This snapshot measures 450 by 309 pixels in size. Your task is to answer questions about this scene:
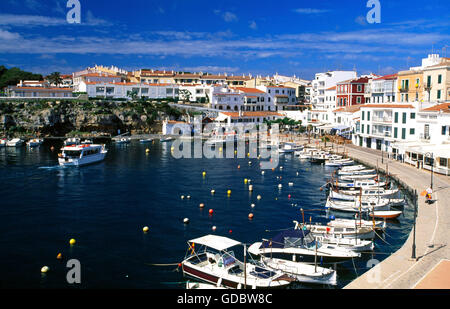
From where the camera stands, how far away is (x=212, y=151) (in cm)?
7962

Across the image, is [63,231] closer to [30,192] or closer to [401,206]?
[30,192]

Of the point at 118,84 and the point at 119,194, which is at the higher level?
the point at 118,84

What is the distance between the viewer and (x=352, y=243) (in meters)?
28.5

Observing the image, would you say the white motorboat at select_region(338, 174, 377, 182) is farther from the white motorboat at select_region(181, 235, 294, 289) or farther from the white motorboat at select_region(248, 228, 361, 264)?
the white motorboat at select_region(181, 235, 294, 289)

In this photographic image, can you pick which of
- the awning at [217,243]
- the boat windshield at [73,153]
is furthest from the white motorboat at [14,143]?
the awning at [217,243]

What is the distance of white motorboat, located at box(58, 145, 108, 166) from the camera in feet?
198

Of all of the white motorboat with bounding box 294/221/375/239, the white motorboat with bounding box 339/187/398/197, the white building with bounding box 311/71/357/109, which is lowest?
the white motorboat with bounding box 294/221/375/239

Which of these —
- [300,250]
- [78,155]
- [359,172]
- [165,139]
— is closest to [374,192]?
[359,172]

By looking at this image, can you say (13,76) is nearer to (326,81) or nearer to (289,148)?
(326,81)

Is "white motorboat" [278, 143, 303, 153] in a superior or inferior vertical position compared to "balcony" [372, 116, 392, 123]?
inferior

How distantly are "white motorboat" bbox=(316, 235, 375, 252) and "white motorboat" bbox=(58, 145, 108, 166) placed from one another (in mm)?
43078

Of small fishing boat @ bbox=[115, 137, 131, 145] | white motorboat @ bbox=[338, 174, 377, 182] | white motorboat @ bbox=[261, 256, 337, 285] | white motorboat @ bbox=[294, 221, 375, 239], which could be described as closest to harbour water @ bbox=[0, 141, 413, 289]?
white motorboat @ bbox=[294, 221, 375, 239]
